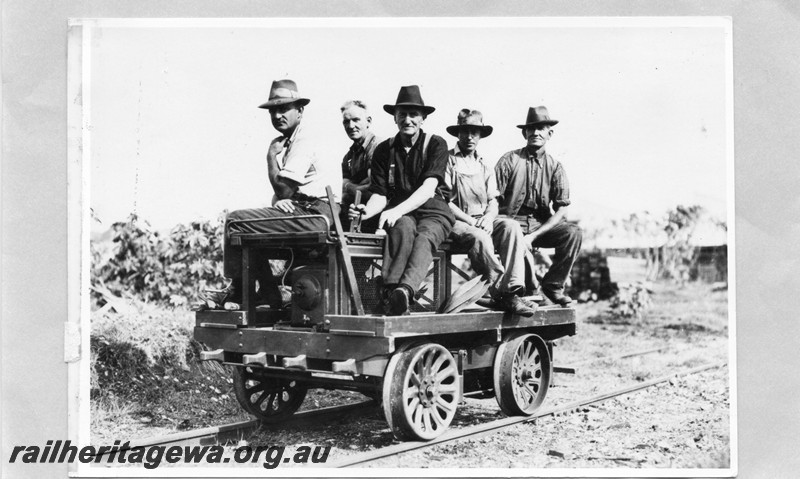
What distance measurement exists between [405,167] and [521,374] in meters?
2.35

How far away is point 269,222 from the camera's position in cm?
790

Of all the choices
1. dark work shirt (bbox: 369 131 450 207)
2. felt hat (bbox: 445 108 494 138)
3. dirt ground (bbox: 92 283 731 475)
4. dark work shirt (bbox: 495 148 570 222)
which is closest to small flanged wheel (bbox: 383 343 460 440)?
dirt ground (bbox: 92 283 731 475)

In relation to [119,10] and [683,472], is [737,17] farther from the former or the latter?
[119,10]

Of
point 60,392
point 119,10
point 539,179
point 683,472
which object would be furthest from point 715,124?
point 60,392

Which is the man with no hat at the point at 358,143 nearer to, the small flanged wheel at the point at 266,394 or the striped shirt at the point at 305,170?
the striped shirt at the point at 305,170

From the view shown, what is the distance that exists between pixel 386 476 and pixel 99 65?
171 inches

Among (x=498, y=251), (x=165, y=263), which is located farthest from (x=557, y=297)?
(x=165, y=263)

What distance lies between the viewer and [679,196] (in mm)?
8953

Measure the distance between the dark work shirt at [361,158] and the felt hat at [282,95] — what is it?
Answer: 0.73m

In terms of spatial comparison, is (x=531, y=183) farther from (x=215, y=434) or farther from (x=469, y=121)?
(x=215, y=434)

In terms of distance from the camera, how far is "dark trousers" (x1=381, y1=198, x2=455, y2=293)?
7.63m

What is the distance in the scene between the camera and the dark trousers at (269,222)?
772 centimetres

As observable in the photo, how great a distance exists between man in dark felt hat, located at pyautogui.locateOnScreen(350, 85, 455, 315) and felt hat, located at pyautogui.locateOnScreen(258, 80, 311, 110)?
830mm

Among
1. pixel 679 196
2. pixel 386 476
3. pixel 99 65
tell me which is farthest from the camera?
pixel 679 196
